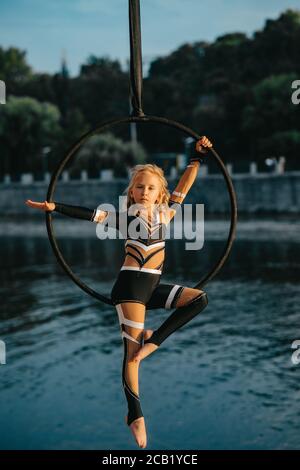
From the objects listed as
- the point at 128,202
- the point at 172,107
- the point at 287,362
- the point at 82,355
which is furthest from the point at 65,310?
the point at 128,202

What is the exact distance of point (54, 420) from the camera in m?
81.9

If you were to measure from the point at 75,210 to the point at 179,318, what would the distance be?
0.80 metres

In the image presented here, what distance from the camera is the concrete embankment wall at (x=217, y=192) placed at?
130 meters

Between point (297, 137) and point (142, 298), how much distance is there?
118 metres

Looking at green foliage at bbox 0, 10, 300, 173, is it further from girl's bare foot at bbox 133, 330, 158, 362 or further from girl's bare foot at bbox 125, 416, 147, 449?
girl's bare foot at bbox 125, 416, 147, 449

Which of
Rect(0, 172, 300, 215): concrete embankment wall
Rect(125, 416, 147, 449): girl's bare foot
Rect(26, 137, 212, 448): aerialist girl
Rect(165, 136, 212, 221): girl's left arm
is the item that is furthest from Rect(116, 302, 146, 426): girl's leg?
Rect(0, 172, 300, 215): concrete embankment wall

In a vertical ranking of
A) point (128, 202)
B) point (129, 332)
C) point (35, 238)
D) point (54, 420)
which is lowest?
point (54, 420)

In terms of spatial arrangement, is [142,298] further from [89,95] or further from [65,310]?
[89,95]

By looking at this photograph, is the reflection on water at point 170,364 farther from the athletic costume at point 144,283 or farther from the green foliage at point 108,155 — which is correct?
the athletic costume at point 144,283

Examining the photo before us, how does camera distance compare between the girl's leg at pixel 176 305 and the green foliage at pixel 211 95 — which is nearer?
the girl's leg at pixel 176 305

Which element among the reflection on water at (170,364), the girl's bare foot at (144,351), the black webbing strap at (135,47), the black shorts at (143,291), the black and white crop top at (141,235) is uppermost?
the black webbing strap at (135,47)

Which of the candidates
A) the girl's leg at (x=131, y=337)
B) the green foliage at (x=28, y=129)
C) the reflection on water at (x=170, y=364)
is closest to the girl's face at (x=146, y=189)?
the girl's leg at (x=131, y=337)

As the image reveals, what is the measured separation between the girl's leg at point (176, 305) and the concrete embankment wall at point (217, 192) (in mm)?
114283

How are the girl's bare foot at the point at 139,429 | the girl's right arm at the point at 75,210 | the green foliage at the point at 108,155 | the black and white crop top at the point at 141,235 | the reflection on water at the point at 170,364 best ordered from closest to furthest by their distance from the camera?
the girl's bare foot at the point at 139,429 → the black and white crop top at the point at 141,235 → the girl's right arm at the point at 75,210 → the reflection on water at the point at 170,364 → the green foliage at the point at 108,155
